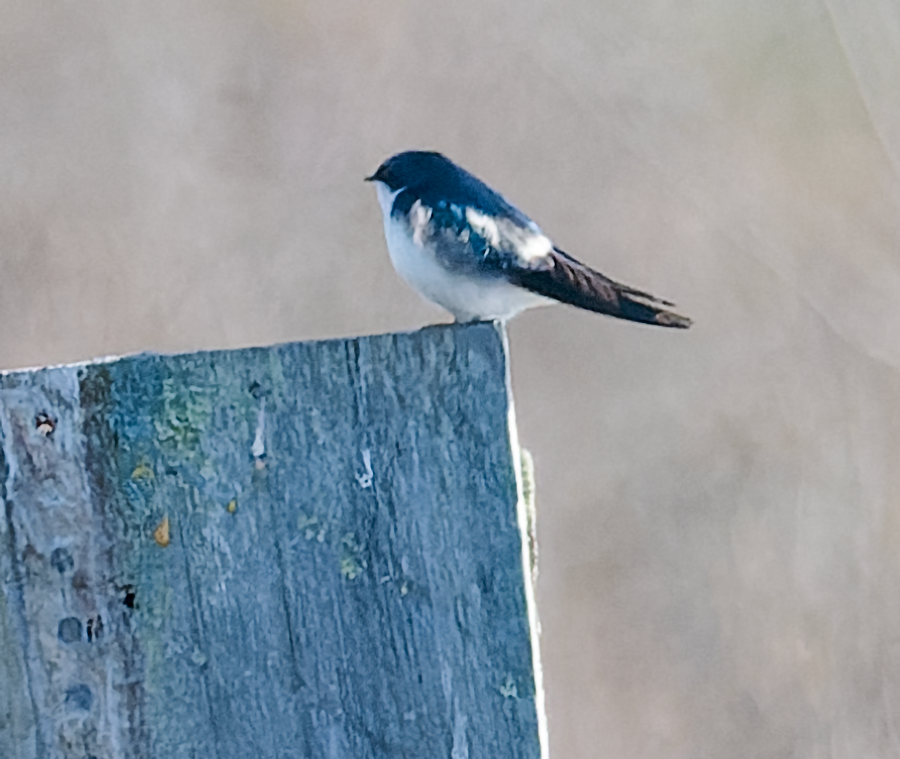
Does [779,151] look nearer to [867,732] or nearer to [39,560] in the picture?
[867,732]

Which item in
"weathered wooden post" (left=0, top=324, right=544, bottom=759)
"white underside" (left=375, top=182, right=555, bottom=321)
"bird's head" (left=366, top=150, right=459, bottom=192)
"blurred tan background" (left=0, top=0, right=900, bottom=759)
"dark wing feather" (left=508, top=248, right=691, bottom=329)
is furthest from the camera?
"blurred tan background" (left=0, top=0, right=900, bottom=759)

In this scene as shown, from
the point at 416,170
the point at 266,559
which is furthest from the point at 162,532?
the point at 416,170

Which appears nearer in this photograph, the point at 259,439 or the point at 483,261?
the point at 259,439

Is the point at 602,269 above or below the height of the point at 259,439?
above

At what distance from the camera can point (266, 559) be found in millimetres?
881

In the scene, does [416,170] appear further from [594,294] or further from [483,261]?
[594,294]

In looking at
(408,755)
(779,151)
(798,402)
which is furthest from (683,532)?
(408,755)

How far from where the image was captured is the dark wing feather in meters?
1.19

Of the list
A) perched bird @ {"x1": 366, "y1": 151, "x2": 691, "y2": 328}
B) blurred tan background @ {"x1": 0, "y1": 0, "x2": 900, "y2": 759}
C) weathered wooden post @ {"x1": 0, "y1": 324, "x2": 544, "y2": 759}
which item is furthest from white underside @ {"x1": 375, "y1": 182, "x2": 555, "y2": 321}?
blurred tan background @ {"x1": 0, "y1": 0, "x2": 900, "y2": 759}

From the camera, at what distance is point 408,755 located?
890 millimetres

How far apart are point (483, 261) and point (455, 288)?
4 cm

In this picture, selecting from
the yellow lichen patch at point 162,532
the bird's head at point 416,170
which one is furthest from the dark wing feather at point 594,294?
the yellow lichen patch at point 162,532

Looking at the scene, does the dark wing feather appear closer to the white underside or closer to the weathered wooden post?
the white underside

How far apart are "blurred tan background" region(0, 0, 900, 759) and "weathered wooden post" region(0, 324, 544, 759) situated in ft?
5.25
